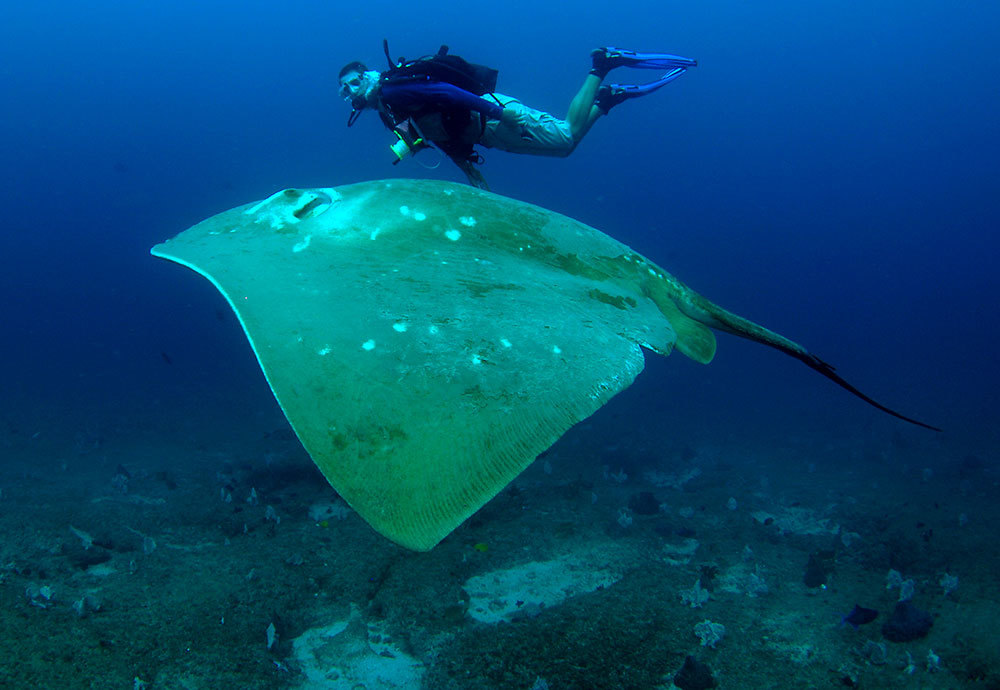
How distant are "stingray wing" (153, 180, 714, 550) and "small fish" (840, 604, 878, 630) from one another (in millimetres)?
3985

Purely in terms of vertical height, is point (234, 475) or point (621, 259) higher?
point (621, 259)

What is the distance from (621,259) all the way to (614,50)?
17.8 feet

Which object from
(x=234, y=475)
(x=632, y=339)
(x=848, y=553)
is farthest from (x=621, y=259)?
(x=234, y=475)

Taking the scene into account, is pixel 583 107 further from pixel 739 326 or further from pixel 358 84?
pixel 739 326

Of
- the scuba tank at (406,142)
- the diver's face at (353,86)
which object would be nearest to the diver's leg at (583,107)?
the scuba tank at (406,142)

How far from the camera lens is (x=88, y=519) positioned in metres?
7.07

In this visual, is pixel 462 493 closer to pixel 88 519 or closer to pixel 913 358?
pixel 88 519

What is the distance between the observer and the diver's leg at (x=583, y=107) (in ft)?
24.7

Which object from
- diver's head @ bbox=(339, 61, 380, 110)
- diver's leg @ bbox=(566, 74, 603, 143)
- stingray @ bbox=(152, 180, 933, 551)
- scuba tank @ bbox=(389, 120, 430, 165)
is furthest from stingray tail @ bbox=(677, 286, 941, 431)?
diver's head @ bbox=(339, 61, 380, 110)

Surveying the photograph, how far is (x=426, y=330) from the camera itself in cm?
217

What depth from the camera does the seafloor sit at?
14.2 ft

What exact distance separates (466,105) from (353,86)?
2.20 meters

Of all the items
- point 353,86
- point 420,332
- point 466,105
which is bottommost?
point 420,332

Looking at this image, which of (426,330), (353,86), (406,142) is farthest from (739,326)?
(353,86)
